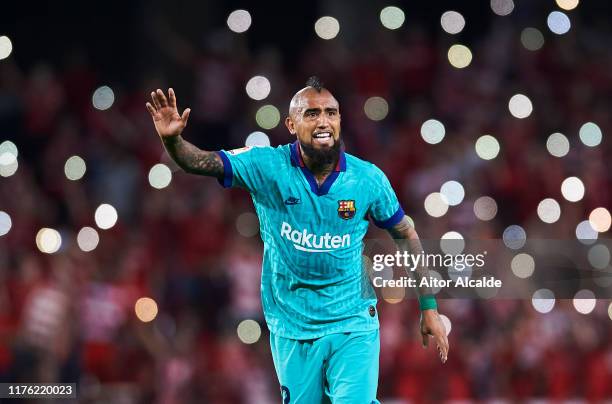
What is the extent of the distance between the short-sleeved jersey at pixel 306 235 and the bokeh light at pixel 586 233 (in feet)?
17.1

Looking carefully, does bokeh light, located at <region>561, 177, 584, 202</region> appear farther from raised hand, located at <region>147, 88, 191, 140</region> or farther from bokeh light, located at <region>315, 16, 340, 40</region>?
raised hand, located at <region>147, 88, 191, 140</region>

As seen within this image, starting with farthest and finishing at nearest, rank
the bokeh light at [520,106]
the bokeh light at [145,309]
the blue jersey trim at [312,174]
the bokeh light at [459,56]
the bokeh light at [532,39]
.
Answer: the bokeh light at [532,39], the bokeh light at [459,56], the bokeh light at [520,106], the bokeh light at [145,309], the blue jersey trim at [312,174]

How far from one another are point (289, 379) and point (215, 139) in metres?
5.57

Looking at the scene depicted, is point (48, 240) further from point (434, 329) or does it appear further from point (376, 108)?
point (434, 329)

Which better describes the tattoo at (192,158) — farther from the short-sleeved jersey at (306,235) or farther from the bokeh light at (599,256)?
the bokeh light at (599,256)

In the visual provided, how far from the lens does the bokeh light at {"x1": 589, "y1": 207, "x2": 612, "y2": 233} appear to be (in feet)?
33.6

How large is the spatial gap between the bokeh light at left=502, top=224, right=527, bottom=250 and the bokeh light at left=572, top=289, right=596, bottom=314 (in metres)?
0.65

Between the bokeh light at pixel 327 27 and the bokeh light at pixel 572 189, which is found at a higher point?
the bokeh light at pixel 327 27

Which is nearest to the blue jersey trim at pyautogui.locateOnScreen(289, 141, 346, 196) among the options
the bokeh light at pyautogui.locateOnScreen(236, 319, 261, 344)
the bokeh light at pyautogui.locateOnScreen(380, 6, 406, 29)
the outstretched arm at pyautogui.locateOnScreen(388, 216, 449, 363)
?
the outstretched arm at pyautogui.locateOnScreen(388, 216, 449, 363)

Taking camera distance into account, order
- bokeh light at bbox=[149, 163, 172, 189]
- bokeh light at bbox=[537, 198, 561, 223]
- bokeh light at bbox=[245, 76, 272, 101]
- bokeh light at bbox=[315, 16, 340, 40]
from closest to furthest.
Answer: bokeh light at bbox=[149, 163, 172, 189] < bokeh light at bbox=[537, 198, 561, 223] < bokeh light at bbox=[245, 76, 272, 101] < bokeh light at bbox=[315, 16, 340, 40]

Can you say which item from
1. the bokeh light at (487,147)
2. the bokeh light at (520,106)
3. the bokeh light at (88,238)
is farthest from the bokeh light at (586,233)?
the bokeh light at (88,238)

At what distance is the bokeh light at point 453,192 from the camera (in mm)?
10055

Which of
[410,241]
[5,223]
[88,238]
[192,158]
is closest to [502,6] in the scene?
[88,238]

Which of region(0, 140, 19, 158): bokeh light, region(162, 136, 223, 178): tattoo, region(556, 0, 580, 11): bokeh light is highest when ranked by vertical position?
region(556, 0, 580, 11): bokeh light
